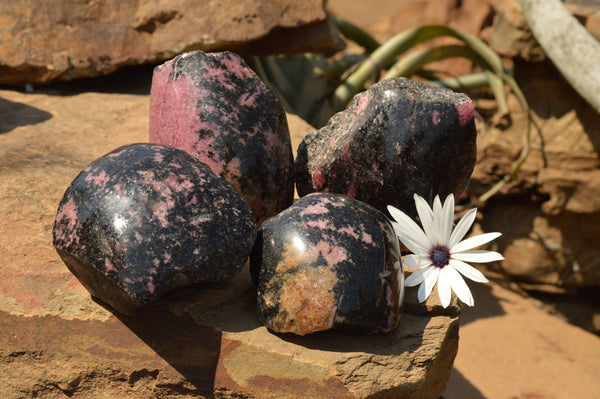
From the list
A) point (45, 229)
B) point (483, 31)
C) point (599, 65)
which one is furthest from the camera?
point (483, 31)

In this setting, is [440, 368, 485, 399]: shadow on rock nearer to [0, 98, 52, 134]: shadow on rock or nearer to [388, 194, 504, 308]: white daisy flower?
[388, 194, 504, 308]: white daisy flower

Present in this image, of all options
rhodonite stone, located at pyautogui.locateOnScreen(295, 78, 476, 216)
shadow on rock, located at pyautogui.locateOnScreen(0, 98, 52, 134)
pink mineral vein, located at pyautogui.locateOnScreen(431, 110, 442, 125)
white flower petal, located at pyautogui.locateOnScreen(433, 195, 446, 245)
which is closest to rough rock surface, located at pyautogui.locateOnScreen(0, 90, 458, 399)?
white flower petal, located at pyautogui.locateOnScreen(433, 195, 446, 245)

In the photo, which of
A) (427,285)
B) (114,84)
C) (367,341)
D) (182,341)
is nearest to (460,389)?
Answer: (427,285)

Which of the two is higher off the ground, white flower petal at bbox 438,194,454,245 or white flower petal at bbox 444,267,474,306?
white flower petal at bbox 438,194,454,245

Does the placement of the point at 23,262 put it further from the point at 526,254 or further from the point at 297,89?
the point at 526,254

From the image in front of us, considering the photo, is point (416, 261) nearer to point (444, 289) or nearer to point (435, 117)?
point (444, 289)

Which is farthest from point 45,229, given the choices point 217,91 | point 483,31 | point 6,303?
point 483,31
